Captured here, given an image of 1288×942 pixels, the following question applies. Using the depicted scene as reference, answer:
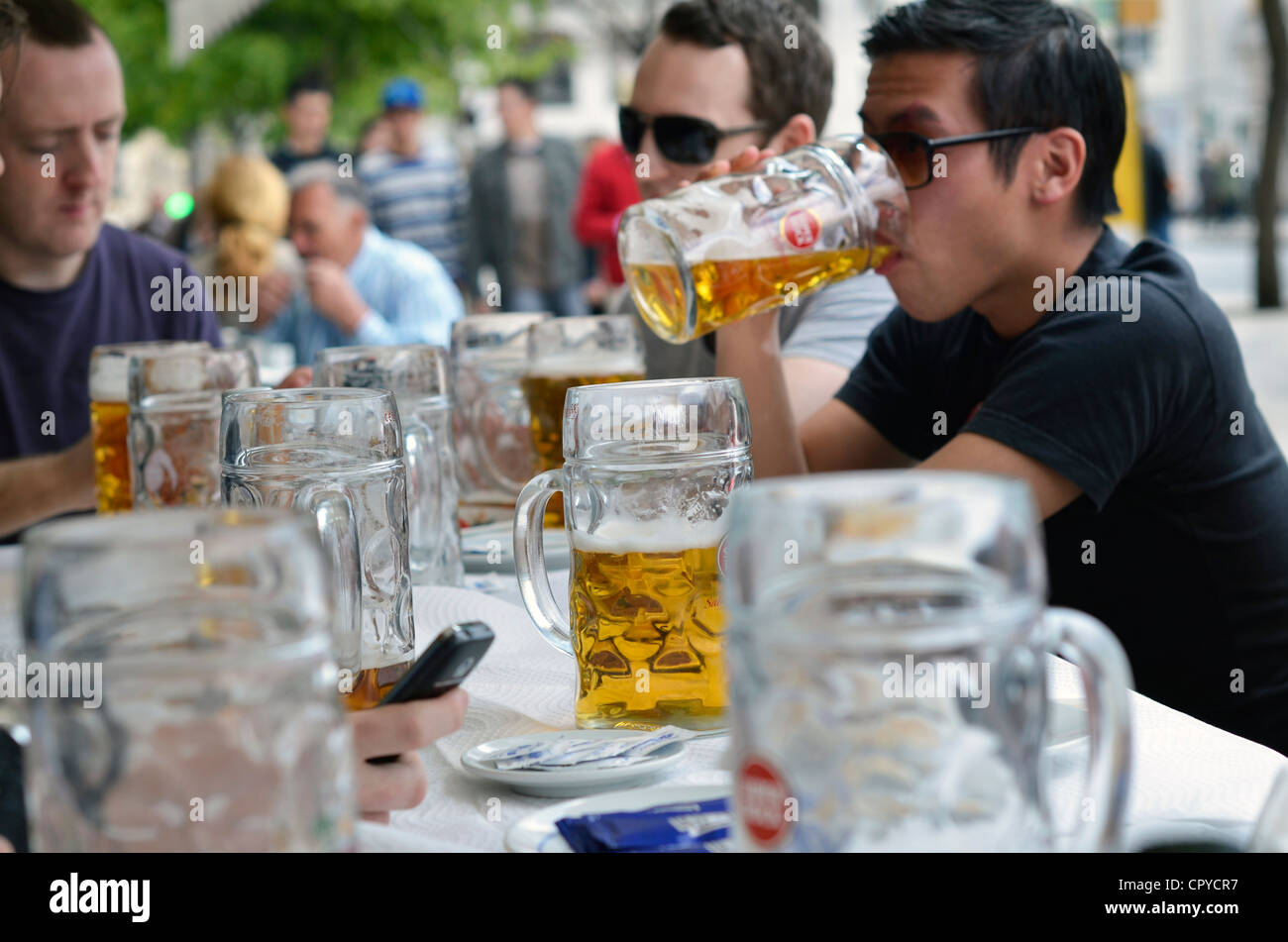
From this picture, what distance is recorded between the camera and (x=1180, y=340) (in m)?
1.55

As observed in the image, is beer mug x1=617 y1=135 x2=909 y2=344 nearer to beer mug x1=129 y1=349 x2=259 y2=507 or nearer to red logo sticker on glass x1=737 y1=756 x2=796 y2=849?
beer mug x1=129 y1=349 x2=259 y2=507

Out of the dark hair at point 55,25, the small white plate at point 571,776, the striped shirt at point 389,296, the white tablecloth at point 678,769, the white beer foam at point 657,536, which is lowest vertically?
the white tablecloth at point 678,769

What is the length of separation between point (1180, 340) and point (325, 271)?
122 inches

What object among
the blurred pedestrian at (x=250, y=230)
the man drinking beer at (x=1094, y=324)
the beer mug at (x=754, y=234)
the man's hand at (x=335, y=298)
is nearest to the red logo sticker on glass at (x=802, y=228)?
the beer mug at (x=754, y=234)

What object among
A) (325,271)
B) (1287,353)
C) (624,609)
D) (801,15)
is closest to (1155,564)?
(624,609)

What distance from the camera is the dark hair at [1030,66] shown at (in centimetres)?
168

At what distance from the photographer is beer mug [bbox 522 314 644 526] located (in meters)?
1.89

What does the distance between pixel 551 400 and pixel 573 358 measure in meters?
0.07

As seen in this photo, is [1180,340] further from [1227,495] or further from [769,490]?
[769,490]

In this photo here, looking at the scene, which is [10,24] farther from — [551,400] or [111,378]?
[551,400]

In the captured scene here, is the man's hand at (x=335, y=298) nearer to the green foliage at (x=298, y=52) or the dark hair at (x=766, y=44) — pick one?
the dark hair at (x=766, y=44)

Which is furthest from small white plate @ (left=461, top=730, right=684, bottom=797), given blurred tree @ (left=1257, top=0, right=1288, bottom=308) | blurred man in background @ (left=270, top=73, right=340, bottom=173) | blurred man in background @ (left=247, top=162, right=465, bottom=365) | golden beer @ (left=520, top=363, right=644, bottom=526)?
blurred tree @ (left=1257, top=0, right=1288, bottom=308)

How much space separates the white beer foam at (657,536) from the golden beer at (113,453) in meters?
0.86

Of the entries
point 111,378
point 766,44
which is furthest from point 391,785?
point 766,44
